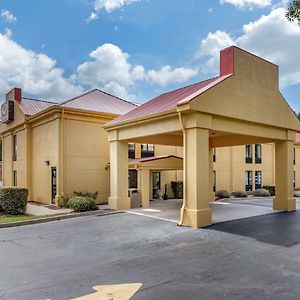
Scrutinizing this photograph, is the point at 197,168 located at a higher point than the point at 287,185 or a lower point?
higher

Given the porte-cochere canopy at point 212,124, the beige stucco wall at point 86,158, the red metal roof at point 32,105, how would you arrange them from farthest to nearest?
the red metal roof at point 32,105
the beige stucco wall at point 86,158
the porte-cochere canopy at point 212,124

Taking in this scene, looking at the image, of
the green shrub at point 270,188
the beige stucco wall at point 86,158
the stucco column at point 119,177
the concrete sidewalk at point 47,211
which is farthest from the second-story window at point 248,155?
the concrete sidewalk at point 47,211

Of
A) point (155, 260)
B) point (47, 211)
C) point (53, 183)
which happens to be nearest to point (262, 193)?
point (53, 183)

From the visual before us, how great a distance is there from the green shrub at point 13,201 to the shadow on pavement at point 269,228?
30.0ft

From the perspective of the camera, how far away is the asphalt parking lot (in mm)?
5949

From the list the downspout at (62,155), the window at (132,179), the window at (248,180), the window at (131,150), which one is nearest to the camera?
the downspout at (62,155)

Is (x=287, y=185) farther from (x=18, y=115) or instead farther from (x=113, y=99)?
(x=18, y=115)

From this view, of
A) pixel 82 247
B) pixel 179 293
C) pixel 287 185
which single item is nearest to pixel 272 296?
pixel 179 293

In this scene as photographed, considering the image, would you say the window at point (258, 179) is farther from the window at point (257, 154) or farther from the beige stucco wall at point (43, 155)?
the beige stucco wall at point (43, 155)

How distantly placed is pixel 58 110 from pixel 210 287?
48.6ft

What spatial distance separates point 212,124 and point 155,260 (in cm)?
662

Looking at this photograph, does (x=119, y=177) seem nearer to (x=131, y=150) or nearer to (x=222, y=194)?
(x=131, y=150)

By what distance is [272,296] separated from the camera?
18.4ft

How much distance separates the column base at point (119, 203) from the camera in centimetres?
1661
